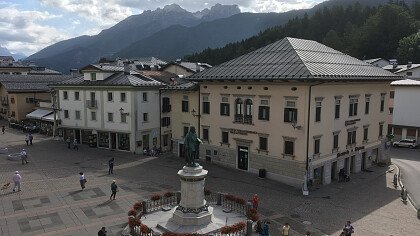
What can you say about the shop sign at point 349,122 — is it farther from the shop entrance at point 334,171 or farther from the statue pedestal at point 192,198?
the statue pedestal at point 192,198

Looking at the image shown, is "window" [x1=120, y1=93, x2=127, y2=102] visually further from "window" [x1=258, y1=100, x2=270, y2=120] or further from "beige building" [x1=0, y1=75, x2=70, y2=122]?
"beige building" [x1=0, y1=75, x2=70, y2=122]

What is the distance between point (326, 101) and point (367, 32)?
85832 millimetres

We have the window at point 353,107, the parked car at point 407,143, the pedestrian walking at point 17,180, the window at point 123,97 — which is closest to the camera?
the pedestrian walking at point 17,180

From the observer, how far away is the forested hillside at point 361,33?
343 feet

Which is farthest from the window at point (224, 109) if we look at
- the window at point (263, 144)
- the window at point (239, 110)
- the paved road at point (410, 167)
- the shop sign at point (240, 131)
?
the paved road at point (410, 167)

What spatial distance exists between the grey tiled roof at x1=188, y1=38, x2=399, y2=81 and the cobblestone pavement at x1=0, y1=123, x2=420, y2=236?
10062mm

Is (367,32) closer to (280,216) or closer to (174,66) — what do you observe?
(174,66)

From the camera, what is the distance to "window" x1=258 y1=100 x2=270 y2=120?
117 feet

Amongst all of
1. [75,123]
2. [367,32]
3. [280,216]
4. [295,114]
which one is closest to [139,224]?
[280,216]

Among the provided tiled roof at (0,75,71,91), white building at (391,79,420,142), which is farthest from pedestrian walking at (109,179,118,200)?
tiled roof at (0,75,71,91)

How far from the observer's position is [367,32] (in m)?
109

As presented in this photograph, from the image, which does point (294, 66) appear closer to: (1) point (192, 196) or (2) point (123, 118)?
(1) point (192, 196)

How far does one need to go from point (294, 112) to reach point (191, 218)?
53.7ft

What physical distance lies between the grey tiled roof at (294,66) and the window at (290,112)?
2.63m
